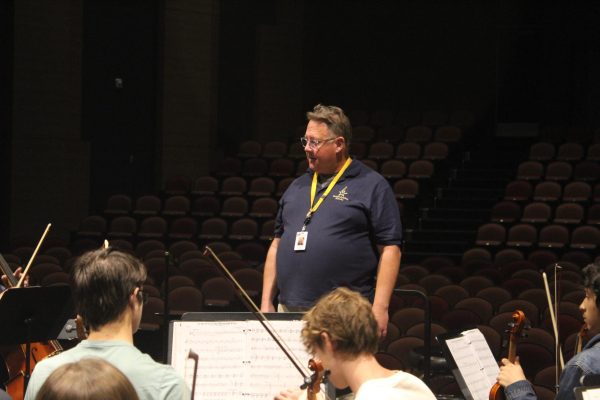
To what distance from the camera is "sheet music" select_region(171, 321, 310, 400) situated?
3070 millimetres

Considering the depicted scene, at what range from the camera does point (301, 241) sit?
395 centimetres

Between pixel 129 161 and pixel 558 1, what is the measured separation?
7471 mm

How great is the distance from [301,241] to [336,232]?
0.50ft

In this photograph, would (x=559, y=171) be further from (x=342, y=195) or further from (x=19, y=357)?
(x=19, y=357)

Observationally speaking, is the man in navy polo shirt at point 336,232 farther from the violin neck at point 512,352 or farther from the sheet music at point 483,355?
the violin neck at point 512,352

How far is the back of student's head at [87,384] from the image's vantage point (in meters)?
1.54

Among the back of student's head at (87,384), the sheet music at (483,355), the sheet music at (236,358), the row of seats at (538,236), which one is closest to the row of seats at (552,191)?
the row of seats at (538,236)

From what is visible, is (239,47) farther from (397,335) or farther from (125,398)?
(125,398)

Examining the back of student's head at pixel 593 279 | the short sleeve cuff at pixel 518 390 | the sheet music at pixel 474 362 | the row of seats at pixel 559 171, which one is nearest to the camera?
the back of student's head at pixel 593 279

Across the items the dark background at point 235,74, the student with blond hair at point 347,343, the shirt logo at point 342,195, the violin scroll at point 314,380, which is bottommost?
the violin scroll at point 314,380

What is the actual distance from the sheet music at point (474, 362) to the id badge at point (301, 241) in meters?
0.81

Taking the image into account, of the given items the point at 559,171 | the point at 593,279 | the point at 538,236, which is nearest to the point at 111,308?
the point at 593,279

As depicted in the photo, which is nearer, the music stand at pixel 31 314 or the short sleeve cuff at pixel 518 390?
the short sleeve cuff at pixel 518 390

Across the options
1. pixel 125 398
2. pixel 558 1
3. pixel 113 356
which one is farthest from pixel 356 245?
pixel 558 1
